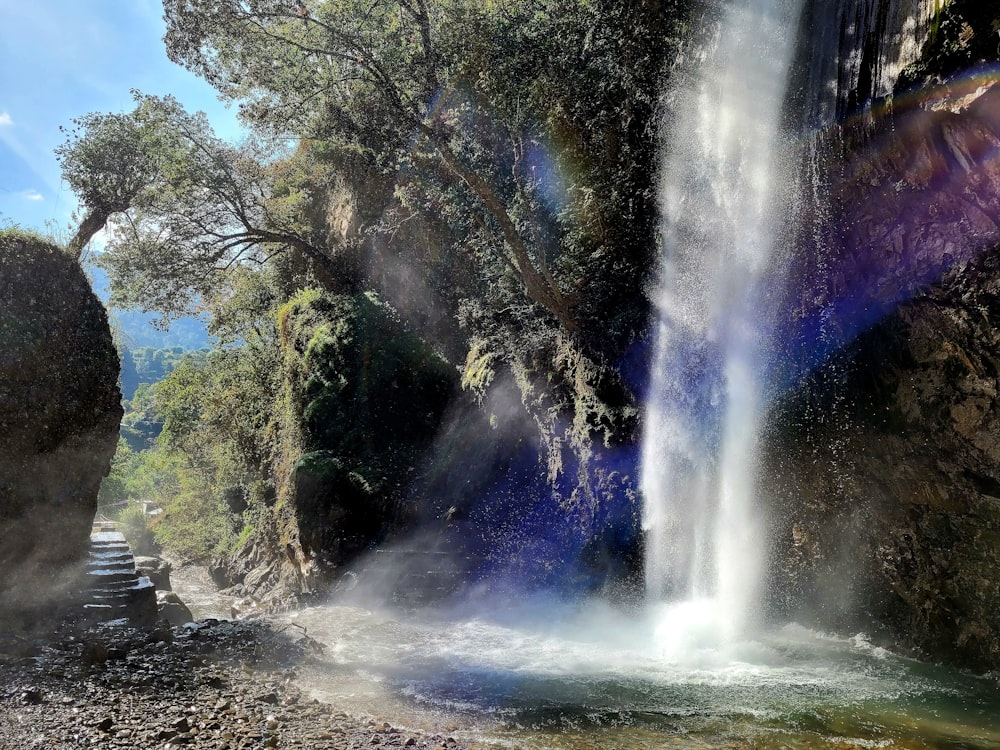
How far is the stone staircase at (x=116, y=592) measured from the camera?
981 centimetres

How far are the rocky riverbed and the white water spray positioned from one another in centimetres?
584

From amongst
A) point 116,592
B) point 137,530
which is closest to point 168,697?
point 116,592

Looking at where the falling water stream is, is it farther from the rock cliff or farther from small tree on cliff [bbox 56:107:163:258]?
small tree on cliff [bbox 56:107:163:258]

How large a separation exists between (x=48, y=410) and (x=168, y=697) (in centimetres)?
710

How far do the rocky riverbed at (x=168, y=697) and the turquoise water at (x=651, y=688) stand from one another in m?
0.52

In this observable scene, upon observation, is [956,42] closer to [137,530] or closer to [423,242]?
[423,242]

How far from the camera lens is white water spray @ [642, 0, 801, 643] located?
912cm

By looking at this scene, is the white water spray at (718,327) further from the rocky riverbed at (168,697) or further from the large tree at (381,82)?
the rocky riverbed at (168,697)

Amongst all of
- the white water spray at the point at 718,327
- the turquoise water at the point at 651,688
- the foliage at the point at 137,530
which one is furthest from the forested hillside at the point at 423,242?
the foliage at the point at 137,530

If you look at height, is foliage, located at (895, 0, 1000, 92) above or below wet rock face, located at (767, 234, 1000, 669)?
above

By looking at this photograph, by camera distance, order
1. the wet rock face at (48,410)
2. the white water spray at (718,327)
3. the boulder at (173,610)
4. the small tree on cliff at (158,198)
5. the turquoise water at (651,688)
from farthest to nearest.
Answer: the small tree on cliff at (158,198) < the boulder at (173,610) < the wet rock face at (48,410) < the white water spray at (718,327) < the turquoise water at (651,688)

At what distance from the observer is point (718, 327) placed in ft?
33.5

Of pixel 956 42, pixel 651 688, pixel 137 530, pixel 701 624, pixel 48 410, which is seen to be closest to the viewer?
pixel 956 42

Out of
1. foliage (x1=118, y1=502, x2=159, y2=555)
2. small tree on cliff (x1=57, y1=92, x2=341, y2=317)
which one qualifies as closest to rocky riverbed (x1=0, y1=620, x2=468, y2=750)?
small tree on cliff (x1=57, y1=92, x2=341, y2=317)
